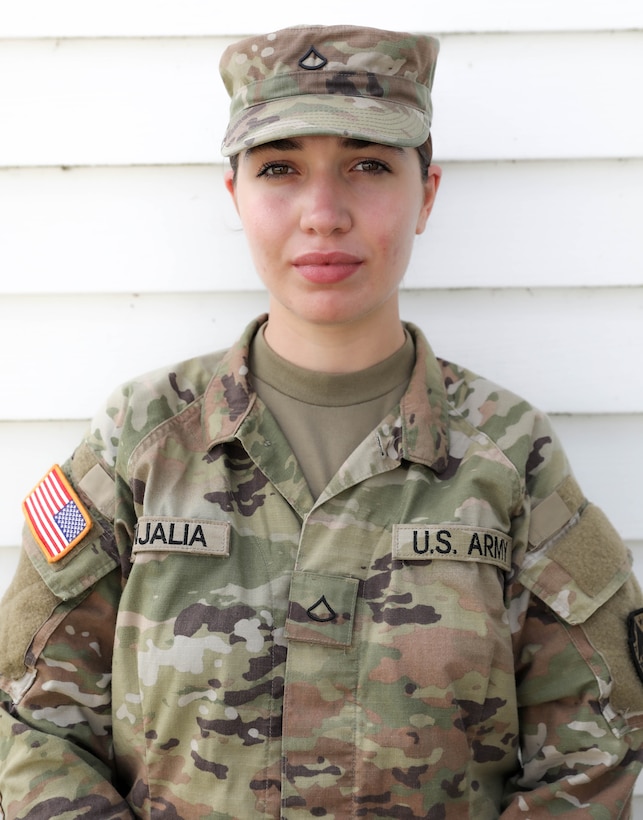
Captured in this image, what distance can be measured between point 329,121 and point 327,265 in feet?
0.74

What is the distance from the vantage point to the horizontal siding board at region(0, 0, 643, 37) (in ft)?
6.31

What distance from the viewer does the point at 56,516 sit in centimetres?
164

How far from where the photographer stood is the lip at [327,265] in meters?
1.53

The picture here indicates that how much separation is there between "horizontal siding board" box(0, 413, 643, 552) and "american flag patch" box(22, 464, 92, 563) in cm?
33

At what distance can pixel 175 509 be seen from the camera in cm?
158

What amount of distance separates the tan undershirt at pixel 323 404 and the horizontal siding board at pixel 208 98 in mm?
558

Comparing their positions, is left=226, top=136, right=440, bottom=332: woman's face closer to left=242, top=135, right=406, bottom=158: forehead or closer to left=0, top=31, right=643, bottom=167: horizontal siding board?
left=242, top=135, right=406, bottom=158: forehead

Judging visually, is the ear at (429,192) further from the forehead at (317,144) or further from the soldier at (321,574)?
the forehead at (317,144)

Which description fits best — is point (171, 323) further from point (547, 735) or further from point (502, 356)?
point (547, 735)

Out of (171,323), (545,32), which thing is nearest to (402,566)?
(171,323)

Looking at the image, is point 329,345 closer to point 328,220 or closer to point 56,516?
point 328,220

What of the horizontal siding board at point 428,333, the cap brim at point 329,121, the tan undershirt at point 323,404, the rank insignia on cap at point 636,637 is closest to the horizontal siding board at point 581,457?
the horizontal siding board at point 428,333

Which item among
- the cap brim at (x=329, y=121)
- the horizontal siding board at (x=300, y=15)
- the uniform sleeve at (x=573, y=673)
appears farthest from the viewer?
the horizontal siding board at (x=300, y=15)

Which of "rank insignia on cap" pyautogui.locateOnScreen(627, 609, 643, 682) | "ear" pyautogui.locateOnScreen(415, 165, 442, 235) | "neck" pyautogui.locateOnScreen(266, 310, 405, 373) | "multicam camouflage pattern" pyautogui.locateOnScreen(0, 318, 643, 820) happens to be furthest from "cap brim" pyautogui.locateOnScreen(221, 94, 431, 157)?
"rank insignia on cap" pyautogui.locateOnScreen(627, 609, 643, 682)
